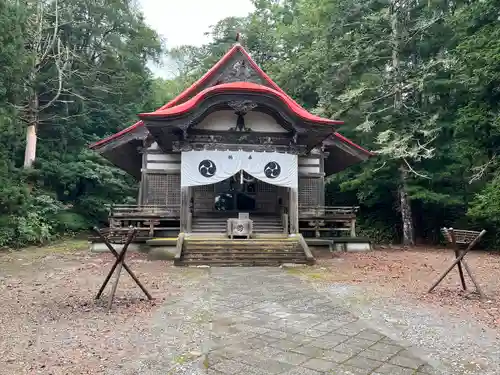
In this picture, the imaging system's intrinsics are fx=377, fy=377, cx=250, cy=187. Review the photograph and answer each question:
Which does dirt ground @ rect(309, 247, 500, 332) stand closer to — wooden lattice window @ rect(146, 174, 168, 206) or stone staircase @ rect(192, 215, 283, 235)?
stone staircase @ rect(192, 215, 283, 235)

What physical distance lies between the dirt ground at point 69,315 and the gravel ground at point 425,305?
342 centimetres

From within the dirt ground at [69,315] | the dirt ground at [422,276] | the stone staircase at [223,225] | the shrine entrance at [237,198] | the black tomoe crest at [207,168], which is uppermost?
the black tomoe crest at [207,168]

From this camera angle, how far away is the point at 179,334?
484cm

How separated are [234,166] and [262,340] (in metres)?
8.95

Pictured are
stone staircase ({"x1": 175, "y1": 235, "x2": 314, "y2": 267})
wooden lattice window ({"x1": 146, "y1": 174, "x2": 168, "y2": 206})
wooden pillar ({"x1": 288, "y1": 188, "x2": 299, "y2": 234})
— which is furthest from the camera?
wooden lattice window ({"x1": 146, "y1": 174, "x2": 168, "y2": 206})

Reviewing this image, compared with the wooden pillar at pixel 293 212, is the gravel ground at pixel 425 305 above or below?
below

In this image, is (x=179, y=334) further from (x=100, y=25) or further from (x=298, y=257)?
(x=100, y=25)

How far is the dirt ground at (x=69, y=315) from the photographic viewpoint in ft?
13.3

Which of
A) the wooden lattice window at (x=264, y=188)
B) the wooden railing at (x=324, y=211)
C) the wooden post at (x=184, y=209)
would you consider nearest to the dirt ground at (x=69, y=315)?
the wooden post at (x=184, y=209)

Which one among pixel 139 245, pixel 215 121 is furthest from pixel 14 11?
pixel 139 245

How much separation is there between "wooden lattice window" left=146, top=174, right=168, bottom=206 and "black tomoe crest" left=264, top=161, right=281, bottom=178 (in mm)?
4408

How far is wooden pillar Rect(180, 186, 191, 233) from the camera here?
1297 centimetres

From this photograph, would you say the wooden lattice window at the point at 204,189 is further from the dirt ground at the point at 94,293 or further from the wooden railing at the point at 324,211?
the dirt ground at the point at 94,293

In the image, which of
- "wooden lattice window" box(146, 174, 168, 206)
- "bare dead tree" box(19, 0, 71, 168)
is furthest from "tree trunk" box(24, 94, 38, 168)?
"wooden lattice window" box(146, 174, 168, 206)
